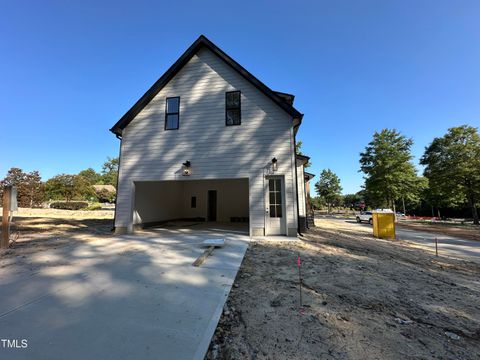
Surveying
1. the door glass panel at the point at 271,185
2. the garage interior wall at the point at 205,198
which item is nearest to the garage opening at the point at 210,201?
the garage interior wall at the point at 205,198

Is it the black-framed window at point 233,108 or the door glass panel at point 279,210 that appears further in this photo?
the black-framed window at point 233,108

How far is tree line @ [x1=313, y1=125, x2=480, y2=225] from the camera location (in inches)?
874

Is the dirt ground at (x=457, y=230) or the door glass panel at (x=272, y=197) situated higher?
the door glass panel at (x=272, y=197)

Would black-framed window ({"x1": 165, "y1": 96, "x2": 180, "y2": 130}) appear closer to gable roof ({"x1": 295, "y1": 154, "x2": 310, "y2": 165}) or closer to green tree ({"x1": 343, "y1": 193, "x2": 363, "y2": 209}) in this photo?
gable roof ({"x1": 295, "y1": 154, "x2": 310, "y2": 165})

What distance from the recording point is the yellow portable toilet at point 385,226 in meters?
11.0

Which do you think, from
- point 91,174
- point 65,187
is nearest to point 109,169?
point 91,174

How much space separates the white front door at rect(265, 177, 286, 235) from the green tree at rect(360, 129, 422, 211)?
22.0 metres

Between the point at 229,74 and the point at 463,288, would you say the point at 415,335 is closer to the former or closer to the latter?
the point at 463,288

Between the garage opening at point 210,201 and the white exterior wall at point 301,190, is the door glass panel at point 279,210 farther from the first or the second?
the garage opening at point 210,201

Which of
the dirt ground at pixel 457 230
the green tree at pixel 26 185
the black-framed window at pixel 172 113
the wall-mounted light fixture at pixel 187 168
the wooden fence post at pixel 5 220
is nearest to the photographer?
the wooden fence post at pixel 5 220

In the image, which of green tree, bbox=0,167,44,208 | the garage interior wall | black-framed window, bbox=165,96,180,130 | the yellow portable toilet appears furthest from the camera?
green tree, bbox=0,167,44,208

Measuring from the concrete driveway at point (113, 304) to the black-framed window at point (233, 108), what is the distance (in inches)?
220

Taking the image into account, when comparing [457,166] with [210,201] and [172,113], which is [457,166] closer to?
[210,201]

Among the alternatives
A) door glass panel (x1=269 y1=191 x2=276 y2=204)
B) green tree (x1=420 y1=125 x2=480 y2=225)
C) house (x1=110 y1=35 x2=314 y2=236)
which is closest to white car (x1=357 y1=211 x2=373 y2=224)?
green tree (x1=420 y1=125 x2=480 y2=225)
